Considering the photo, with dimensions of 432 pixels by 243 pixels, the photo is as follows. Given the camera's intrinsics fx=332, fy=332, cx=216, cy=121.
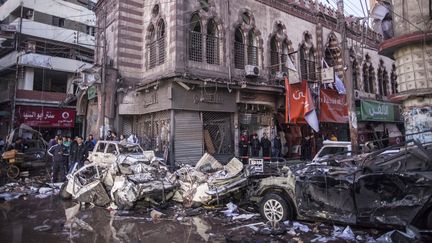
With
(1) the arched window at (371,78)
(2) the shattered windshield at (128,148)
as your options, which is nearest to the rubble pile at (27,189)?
(2) the shattered windshield at (128,148)

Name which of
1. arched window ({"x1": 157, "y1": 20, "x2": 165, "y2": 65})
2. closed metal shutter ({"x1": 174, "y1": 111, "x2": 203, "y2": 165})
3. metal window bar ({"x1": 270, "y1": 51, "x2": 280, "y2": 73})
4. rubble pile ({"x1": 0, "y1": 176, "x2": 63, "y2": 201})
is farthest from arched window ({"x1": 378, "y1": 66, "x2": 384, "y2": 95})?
rubble pile ({"x1": 0, "y1": 176, "x2": 63, "y2": 201})

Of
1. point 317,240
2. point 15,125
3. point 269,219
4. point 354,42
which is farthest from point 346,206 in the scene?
point 15,125

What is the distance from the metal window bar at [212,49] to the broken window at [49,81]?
62.9 ft

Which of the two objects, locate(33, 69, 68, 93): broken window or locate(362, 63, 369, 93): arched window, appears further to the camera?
locate(33, 69, 68, 93): broken window

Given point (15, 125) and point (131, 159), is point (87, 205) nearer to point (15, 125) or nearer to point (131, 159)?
point (131, 159)

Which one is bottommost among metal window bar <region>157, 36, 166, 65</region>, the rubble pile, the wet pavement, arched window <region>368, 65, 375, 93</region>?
the wet pavement

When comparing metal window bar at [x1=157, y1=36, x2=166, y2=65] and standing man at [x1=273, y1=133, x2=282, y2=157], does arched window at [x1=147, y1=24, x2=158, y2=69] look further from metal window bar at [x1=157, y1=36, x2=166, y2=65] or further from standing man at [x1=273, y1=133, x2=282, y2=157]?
standing man at [x1=273, y1=133, x2=282, y2=157]

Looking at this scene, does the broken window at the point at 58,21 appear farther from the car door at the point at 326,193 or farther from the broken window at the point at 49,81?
the car door at the point at 326,193

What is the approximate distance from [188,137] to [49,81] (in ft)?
73.1

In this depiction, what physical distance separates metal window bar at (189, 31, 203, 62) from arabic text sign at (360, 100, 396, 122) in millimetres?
12419

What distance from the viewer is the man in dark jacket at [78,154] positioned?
13.0 m

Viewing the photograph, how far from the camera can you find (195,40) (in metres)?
15.0

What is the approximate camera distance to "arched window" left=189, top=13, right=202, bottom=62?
14812mm

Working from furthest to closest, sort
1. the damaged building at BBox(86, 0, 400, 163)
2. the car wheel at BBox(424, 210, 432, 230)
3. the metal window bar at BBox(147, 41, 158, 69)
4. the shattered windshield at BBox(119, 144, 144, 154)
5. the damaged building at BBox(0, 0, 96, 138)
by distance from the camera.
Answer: the damaged building at BBox(0, 0, 96, 138)
the metal window bar at BBox(147, 41, 158, 69)
the damaged building at BBox(86, 0, 400, 163)
the shattered windshield at BBox(119, 144, 144, 154)
the car wheel at BBox(424, 210, 432, 230)
